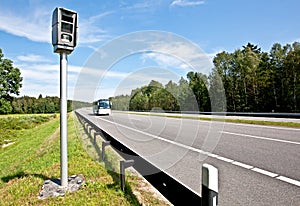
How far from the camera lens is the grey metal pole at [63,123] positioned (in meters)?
4.47

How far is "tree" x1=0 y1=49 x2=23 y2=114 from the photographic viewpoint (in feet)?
197

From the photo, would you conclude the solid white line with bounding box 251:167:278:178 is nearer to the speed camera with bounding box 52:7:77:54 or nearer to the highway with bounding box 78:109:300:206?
the highway with bounding box 78:109:300:206

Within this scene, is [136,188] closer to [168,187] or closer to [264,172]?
[168,187]

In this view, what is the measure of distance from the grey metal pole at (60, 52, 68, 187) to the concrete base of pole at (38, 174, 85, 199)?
0.44ft

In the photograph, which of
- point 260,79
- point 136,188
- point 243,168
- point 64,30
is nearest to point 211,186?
point 136,188

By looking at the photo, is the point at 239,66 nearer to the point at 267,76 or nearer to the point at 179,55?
the point at 267,76

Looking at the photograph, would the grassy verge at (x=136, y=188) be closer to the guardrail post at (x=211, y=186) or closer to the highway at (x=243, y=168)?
the highway at (x=243, y=168)

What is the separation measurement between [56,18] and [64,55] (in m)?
0.66

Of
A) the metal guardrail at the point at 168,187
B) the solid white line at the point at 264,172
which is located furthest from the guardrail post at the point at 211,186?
the solid white line at the point at 264,172

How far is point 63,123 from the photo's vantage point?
4.54 metres

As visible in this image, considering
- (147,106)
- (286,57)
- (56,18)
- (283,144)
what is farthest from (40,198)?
(286,57)

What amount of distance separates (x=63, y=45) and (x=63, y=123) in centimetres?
140

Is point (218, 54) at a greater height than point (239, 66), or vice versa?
point (218, 54)

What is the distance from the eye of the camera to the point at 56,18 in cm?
434
